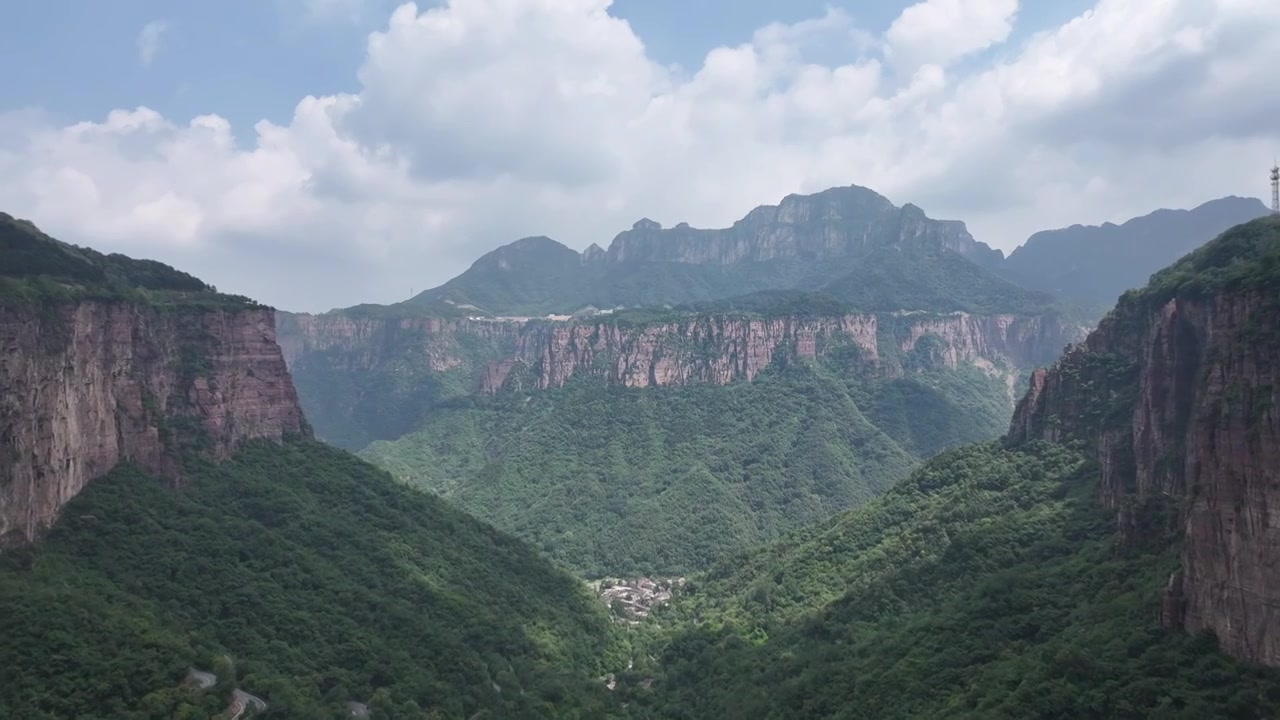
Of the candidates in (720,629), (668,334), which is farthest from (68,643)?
(668,334)

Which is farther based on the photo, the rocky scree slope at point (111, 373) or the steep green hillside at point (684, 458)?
the steep green hillside at point (684, 458)

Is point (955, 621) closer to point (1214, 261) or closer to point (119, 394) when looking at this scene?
point (1214, 261)

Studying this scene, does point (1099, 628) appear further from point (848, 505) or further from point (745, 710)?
point (848, 505)

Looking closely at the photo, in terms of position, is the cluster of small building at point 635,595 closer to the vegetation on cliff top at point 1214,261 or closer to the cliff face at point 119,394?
the cliff face at point 119,394

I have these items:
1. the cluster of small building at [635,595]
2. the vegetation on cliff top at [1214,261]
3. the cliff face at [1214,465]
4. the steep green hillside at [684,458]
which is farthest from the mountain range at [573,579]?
the steep green hillside at [684,458]

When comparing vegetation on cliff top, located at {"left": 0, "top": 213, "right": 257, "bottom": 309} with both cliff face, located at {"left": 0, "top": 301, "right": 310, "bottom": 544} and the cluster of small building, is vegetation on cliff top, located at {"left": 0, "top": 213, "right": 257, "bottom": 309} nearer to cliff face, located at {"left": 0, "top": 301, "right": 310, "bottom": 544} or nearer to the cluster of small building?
cliff face, located at {"left": 0, "top": 301, "right": 310, "bottom": 544}

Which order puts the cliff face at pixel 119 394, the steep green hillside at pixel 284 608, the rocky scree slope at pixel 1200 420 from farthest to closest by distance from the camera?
the cliff face at pixel 119 394
the steep green hillside at pixel 284 608
the rocky scree slope at pixel 1200 420

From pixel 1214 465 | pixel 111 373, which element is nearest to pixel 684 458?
pixel 111 373
